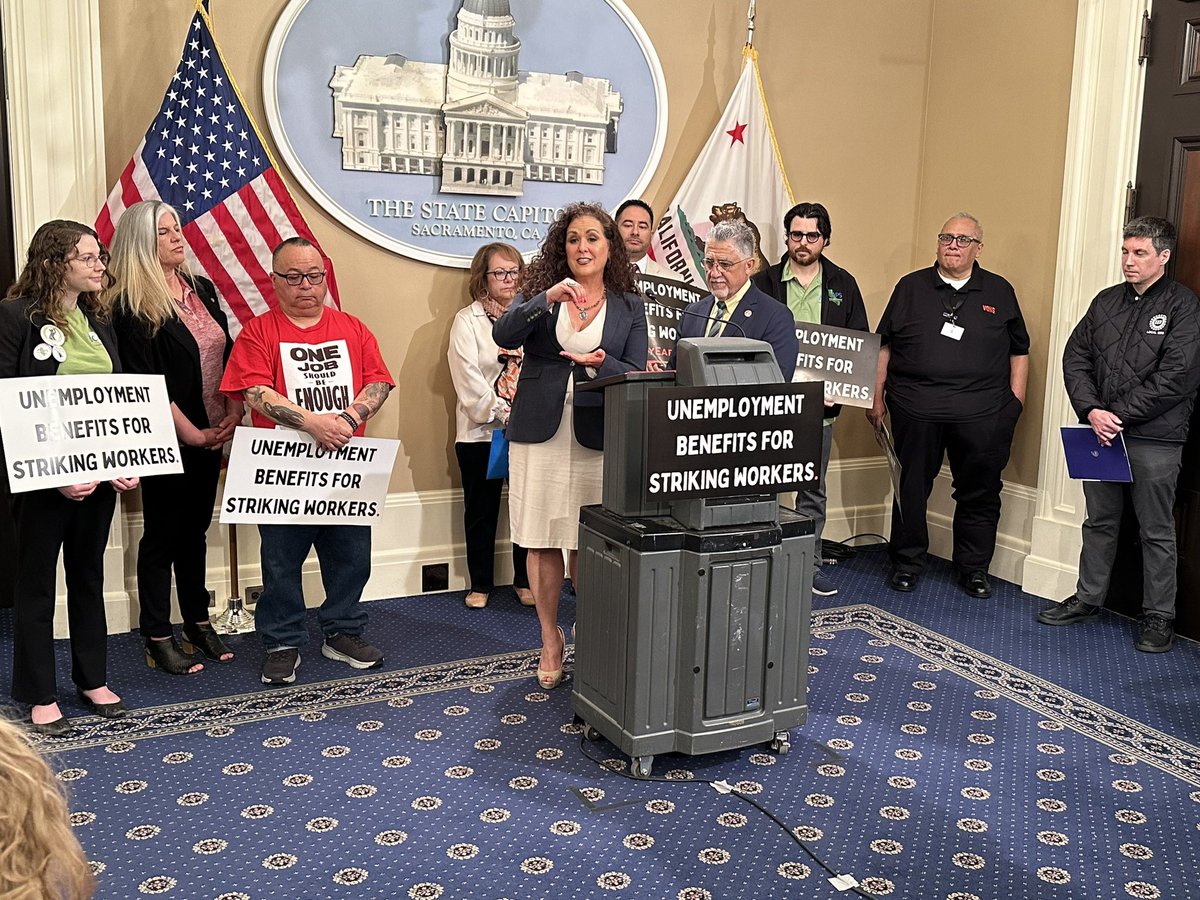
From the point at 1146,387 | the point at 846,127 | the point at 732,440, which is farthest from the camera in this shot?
the point at 846,127

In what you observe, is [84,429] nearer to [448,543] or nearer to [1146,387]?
[448,543]

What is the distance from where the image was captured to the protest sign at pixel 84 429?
3270mm

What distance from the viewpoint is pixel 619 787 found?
322 cm

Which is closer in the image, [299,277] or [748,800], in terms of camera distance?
[748,800]

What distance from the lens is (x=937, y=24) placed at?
5902 mm

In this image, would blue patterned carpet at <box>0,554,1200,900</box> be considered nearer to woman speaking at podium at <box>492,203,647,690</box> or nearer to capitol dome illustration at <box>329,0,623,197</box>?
woman speaking at podium at <box>492,203,647,690</box>

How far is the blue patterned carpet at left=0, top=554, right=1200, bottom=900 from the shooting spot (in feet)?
9.03

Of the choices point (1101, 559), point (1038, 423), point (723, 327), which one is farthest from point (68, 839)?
point (1038, 423)

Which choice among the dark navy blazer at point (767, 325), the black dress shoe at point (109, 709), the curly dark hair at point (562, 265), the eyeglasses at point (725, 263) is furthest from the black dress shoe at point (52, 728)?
the eyeglasses at point (725, 263)

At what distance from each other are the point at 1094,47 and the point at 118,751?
4.74 m

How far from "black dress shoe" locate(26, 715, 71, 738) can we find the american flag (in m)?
1.62

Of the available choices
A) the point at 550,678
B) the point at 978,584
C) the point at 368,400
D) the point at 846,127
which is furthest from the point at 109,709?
the point at 846,127

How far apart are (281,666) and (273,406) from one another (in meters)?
0.91

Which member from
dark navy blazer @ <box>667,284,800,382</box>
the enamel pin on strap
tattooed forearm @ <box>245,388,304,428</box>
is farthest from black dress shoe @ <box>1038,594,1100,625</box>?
the enamel pin on strap
